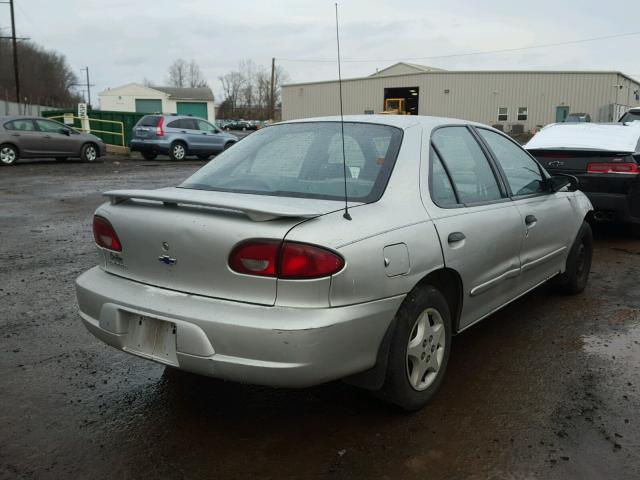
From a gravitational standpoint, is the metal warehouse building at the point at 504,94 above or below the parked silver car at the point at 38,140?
above

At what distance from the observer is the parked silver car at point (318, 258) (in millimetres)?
2510

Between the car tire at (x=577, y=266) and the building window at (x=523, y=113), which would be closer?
the car tire at (x=577, y=266)

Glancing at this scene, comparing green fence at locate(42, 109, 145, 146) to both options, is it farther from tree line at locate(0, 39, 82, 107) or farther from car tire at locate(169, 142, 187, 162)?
tree line at locate(0, 39, 82, 107)

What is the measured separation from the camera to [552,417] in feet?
9.93

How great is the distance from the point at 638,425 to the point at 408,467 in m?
1.24

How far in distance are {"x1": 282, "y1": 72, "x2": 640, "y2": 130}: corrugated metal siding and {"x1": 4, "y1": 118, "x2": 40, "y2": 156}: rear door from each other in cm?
3358

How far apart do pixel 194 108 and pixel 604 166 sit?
70496 mm

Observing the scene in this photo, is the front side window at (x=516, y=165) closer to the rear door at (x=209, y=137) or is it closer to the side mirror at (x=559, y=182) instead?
the side mirror at (x=559, y=182)

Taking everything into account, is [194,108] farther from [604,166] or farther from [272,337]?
[272,337]

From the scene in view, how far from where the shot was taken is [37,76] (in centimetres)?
8669

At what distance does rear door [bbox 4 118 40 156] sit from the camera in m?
17.7

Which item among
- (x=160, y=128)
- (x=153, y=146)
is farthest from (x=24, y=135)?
(x=160, y=128)

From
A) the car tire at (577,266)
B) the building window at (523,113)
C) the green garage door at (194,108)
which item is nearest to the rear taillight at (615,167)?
the car tire at (577,266)

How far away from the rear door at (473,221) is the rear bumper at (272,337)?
2.15 ft
